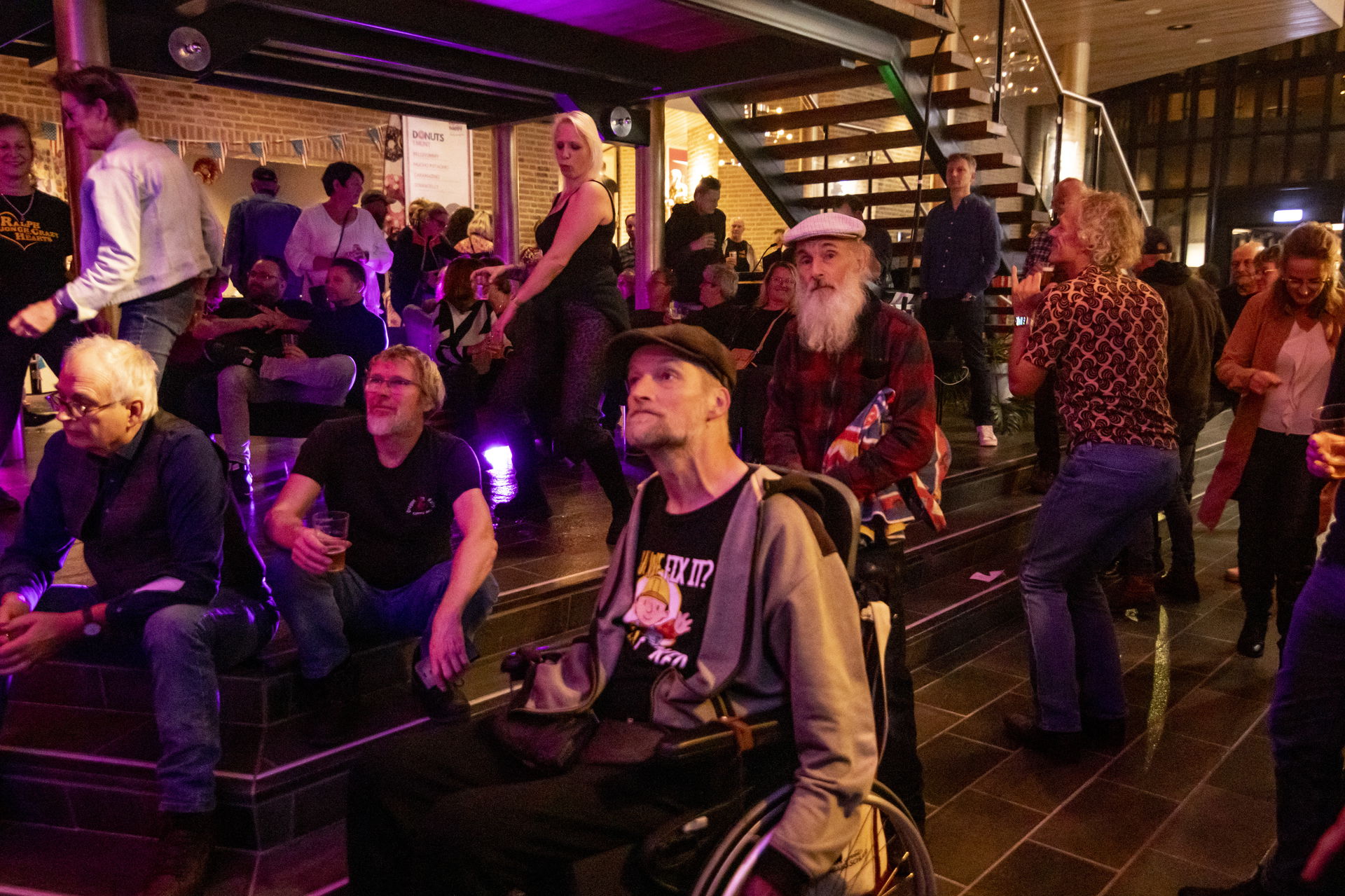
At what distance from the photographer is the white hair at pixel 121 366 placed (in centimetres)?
269

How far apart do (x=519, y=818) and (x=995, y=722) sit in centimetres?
249

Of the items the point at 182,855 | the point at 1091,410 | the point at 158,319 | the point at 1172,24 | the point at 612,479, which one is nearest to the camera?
the point at 182,855

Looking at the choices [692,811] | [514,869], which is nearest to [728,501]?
[692,811]

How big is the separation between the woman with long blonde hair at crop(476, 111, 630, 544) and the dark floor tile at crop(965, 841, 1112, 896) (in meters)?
2.11

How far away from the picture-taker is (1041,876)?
9.13 ft

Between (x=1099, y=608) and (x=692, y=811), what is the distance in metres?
2.14

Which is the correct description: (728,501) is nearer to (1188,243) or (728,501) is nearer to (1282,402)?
(1282,402)

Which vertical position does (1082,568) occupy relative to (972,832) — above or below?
above

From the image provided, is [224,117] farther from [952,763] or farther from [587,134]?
[952,763]

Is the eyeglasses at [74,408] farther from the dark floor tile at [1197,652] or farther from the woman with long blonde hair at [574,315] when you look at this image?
the dark floor tile at [1197,652]

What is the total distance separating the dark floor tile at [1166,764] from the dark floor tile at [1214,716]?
0.29 ft

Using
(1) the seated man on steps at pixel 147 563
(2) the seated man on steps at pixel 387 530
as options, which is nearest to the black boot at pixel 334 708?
(2) the seated man on steps at pixel 387 530

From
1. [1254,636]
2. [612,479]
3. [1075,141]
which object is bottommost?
[1254,636]

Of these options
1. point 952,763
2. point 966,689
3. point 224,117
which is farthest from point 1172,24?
point 952,763
